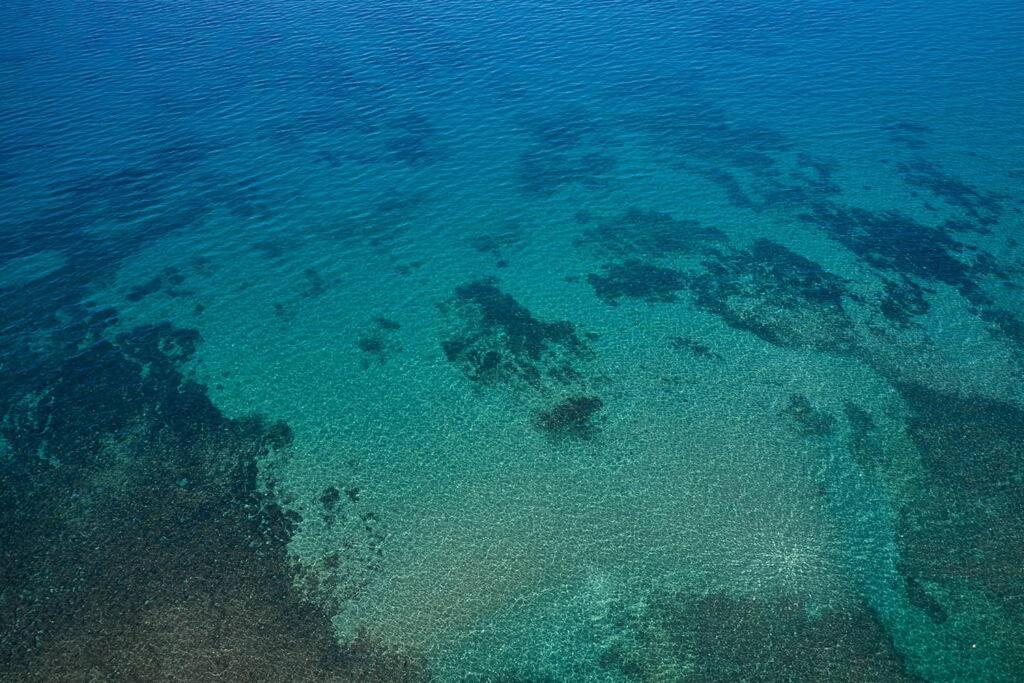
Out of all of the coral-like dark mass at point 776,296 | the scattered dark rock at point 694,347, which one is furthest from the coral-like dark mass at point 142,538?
the coral-like dark mass at point 776,296

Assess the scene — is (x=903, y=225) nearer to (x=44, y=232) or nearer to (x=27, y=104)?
(x=44, y=232)

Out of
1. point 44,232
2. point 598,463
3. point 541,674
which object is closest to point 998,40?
point 598,463

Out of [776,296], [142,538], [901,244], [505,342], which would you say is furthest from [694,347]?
[142,538]

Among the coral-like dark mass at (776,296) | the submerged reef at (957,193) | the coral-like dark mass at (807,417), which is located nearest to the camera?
the coral-like dark mass at (807,417)

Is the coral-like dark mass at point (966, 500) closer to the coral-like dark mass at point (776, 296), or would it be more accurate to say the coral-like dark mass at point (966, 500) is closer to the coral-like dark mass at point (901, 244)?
the coral-like dark mass at point (776, 296)

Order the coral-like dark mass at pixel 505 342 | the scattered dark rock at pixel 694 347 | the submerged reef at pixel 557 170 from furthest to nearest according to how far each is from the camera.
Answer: the submerged reef at pixel 557 170 → the scattered dark rock at pixel 694 347 → the coral-like dark mass at pixel 505 342

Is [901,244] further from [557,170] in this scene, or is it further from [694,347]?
[557,170]
